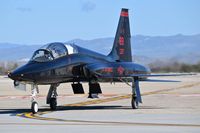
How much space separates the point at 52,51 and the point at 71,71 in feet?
4.48

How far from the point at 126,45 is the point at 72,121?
37.7 feet

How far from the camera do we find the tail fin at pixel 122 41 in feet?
95.4

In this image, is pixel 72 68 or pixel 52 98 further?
pixel 52 98

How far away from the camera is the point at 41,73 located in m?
22.5

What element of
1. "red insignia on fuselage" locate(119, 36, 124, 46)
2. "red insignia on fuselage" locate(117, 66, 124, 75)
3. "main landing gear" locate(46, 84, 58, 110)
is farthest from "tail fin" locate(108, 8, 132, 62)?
"main landing gear" locate(46, 84, 58, 110)

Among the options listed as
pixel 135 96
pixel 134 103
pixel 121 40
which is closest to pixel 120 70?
pixel 135 96

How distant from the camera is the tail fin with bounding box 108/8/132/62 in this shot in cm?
2908

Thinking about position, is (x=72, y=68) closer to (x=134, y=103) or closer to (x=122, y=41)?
(x=134, y=103)

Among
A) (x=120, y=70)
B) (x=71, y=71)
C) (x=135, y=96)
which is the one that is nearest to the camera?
(x=71, y=71)

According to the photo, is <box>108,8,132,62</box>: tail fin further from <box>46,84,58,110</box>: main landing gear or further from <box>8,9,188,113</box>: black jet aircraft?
<box>46,84,58,110</box>: main landing gear

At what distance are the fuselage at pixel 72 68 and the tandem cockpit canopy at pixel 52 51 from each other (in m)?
0.08

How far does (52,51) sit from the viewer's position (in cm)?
2350

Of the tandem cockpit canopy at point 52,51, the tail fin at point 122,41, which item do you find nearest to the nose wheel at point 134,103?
the tandem cockpit canopy at point 52,51

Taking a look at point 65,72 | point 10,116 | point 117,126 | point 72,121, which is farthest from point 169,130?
point 65,72
